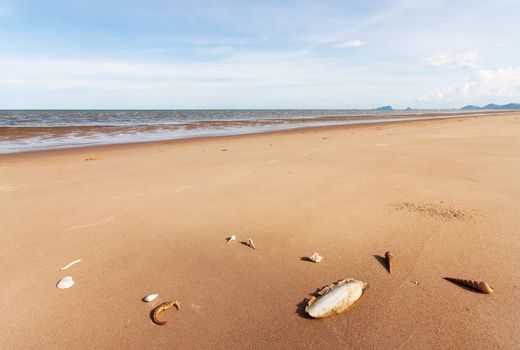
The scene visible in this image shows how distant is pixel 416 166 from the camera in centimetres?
522

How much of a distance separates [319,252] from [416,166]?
3669 mm

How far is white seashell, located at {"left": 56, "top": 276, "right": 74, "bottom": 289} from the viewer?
2074 mm

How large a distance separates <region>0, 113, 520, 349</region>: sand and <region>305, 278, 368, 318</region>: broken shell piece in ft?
0.18

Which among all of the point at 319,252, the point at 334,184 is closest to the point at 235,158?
the point at 334,184

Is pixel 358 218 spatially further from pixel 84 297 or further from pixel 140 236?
pixel 84 297

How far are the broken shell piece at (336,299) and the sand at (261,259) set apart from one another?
0.06 meters

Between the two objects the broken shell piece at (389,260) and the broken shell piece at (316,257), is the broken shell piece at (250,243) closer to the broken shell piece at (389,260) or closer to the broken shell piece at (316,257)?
the broken shell piece at (316,257)

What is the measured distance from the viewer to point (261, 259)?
2391 mm

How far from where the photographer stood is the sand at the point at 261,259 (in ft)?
5.49

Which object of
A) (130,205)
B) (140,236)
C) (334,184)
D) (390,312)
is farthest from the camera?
(334,184)

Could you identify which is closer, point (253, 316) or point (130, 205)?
point (253, 316)

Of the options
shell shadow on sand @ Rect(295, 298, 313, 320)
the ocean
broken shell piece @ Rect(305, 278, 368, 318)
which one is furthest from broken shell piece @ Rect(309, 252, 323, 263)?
the ocean

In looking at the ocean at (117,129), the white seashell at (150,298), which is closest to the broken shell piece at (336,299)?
the white seashell at (150,298)

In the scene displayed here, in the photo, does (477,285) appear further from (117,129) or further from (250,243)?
(117,129)
